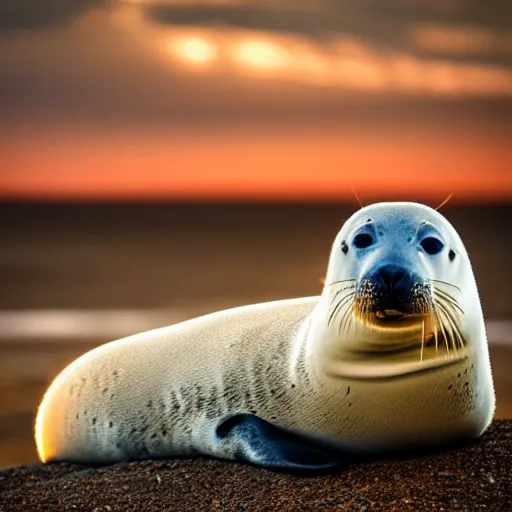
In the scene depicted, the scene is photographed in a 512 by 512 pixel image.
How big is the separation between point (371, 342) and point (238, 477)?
961mm

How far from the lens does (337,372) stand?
5.18 meters

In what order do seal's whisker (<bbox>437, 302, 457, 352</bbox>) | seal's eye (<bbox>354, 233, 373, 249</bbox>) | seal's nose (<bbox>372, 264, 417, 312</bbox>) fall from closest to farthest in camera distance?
seal's nose (<bbox>372, 264, 417, 312</bbox>), seal's whisker (<bbox>437, 302, 457, 352</bbox>), seal's eye (<bbox>354, 233, 373, 249</bbox>)

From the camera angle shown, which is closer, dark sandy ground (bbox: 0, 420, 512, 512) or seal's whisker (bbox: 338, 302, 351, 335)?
dark sandy ground (bbox: 0, 420, 512, 512)

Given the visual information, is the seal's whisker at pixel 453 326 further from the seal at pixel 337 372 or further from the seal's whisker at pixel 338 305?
the seal's whisker at pixel 338 305

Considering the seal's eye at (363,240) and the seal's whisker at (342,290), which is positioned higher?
the seal's eye at (363,240)

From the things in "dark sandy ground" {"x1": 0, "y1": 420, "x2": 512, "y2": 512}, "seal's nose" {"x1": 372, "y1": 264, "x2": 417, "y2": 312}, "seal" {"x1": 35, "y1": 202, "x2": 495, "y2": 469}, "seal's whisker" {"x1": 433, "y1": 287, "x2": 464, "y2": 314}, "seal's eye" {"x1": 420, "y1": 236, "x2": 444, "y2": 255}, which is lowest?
"dark sandy ground" {"x1": 0, "y1": 420, "x2": 512, "y2": 512}

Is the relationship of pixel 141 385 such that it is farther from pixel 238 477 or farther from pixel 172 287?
pixel 172 287

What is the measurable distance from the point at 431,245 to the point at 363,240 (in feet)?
1.06

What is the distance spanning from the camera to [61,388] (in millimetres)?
6344

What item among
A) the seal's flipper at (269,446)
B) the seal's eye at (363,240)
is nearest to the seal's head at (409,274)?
the seal's eye at (363,240)

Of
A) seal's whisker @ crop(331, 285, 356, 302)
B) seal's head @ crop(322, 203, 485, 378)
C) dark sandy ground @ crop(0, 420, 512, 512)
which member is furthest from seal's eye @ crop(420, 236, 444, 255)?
dark sandy ground @ crop(0, 420, 512, 512)

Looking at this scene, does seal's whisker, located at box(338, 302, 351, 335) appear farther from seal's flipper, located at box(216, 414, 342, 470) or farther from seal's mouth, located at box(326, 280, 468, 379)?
seal's flipper, located at box(216, 414, 342, 470)

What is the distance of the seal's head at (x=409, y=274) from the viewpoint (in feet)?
15.6

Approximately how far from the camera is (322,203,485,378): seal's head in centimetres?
475
